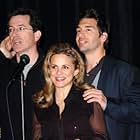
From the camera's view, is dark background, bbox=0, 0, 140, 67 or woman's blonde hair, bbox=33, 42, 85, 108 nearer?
woman's blonde hair, bbox=33, 42, 85, 108

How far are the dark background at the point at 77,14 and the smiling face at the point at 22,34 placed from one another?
1.96ft

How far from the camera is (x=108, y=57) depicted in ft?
7.63

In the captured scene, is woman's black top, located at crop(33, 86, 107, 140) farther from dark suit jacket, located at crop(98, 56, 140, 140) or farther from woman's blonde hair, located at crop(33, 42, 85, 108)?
dark suit jacket, located at crop(98, 56, 140, 140)

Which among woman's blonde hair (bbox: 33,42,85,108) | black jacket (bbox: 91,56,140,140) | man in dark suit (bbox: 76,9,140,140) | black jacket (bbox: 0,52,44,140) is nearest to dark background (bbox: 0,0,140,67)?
man in dark suit (bbox: 76,9,140,140)

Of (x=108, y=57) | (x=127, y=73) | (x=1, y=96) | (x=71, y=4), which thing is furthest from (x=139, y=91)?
(x=71, y=4)

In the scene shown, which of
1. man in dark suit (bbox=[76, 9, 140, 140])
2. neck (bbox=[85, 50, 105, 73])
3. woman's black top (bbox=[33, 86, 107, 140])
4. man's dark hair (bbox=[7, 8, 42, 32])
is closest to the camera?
woman's black top (bbox=[33, 86, 107, 140])

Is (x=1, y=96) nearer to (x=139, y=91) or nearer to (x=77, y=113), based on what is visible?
(x=77, y=113)

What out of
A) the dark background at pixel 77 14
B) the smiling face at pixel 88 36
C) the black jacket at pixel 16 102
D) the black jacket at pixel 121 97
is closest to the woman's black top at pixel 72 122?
the black jacket at pixel 121 97

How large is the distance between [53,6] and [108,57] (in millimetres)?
1030

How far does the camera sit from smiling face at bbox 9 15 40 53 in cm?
240

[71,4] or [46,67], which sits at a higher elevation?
[71,4]

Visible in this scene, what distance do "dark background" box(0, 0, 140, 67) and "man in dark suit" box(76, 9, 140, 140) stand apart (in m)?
0.52

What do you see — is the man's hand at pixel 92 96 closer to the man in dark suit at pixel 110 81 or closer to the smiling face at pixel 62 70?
the man in dark suit at pixel 110 81

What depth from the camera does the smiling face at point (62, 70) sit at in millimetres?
1977
